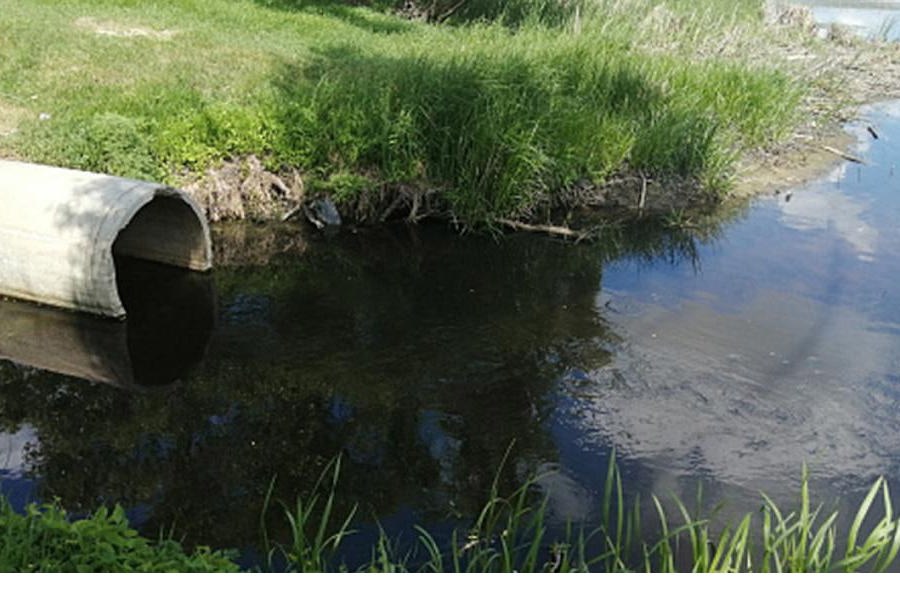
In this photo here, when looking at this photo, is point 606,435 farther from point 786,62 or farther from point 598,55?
A: point 786,62

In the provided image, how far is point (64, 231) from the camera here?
296 inches

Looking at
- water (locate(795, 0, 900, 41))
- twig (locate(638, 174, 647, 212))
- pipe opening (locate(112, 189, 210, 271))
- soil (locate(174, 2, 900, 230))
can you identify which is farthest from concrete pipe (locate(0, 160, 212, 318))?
water (locate(795, 0, 900, 41))

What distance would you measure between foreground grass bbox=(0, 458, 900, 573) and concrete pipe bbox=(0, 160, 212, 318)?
8.67 feet

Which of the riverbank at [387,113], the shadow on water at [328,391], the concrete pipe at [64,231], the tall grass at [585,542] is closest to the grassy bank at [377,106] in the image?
the riverbank at [387,113]

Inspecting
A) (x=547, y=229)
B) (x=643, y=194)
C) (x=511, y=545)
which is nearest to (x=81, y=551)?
(x=511, y=545)

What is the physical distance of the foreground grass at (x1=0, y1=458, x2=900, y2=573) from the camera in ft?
12.7

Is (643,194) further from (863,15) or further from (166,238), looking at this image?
(863,15)

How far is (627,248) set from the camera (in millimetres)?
10453

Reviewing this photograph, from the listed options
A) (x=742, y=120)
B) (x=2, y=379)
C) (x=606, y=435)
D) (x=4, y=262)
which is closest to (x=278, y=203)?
(x=4, y=262)

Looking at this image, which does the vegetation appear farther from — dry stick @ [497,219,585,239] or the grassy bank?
dry stick @ [497,219,585,239]

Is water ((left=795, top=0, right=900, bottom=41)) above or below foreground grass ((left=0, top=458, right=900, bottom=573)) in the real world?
above

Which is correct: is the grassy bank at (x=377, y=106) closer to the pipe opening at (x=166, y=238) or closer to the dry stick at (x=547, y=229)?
the dry stick at (x=547, y=229)

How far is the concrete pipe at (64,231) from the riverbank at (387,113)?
5.74 ft

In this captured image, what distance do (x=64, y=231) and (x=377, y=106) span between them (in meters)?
3.99
